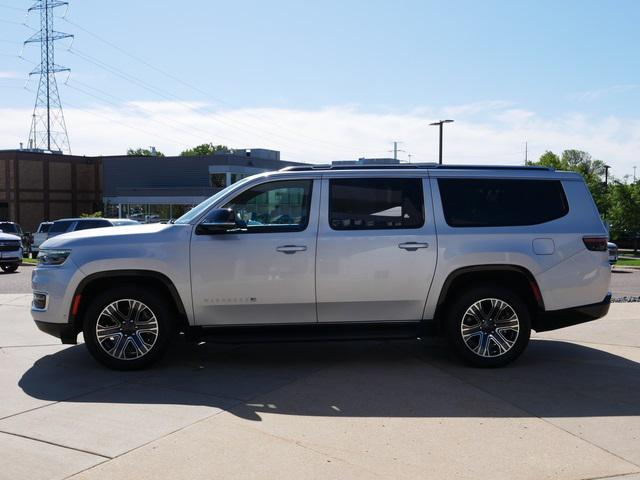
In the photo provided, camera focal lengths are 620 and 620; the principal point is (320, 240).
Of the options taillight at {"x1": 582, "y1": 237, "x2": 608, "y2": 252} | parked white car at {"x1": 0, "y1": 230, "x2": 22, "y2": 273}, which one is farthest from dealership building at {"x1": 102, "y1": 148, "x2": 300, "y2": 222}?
taillight at {"x1": 582, "y1": 237, "x2": 608, "y2": 252}

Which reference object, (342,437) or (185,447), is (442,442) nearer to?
(342,437)

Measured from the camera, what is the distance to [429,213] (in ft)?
20.4

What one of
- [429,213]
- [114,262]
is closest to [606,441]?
[429,213]

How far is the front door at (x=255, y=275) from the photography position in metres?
6.02

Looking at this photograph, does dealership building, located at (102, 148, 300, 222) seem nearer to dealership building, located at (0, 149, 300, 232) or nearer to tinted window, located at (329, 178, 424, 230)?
dealership building, located at (0, 149, 300, 232)

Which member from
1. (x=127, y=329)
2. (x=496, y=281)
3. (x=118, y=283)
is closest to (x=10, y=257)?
(x=118, y=283)

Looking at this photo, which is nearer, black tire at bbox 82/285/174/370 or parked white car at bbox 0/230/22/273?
black tire at bbox 82/285/174/370

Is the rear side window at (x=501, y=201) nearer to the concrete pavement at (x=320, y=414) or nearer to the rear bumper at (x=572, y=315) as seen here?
the rear bumper at (x=572, y=315)

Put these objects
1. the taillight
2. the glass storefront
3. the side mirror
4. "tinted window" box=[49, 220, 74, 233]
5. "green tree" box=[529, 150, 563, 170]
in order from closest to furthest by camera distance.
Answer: the side mirror
the taillight
"tinted window" box=[49, 220, 74, 233]
the glass storefront
"green tree" box=[529, 150, 563, 170]

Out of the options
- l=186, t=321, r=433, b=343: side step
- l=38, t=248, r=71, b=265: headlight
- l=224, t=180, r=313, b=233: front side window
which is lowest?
l=186, t=321, r=433, b=343: side step

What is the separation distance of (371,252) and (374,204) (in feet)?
1.69

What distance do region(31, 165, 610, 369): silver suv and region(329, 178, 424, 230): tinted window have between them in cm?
1

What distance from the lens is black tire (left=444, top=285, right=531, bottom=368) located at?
20.2 feet

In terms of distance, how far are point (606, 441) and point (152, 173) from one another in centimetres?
5471
